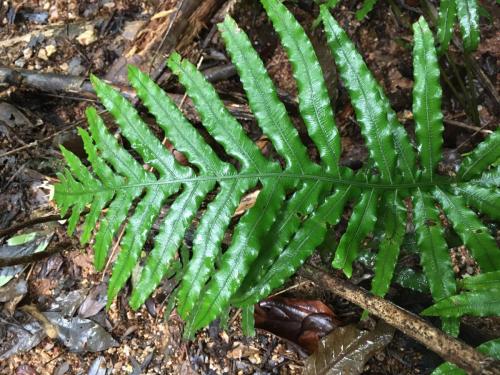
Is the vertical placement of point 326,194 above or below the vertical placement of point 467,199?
above

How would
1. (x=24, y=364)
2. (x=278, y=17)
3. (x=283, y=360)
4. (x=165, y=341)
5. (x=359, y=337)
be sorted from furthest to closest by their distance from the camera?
(x=24, y=364), (x=165, y=341), (x=283, y=360), (x=359, y=337), (x=278, y=17)

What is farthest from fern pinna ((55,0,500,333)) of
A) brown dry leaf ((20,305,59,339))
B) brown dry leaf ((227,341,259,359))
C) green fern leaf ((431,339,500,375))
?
brown dry leaf ((20,305,59,339))

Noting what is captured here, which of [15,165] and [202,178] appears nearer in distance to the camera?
[202,178]

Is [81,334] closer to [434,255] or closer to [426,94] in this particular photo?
[434,255]

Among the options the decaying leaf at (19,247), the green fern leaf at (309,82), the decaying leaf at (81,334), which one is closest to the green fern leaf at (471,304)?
the green fern leaf at (309,82)

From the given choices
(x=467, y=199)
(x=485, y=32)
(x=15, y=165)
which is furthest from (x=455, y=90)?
(x=15, y=165)

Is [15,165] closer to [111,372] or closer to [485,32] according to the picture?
[111,372]

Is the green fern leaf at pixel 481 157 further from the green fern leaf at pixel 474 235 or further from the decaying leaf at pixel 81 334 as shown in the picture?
the decaying leaf at pixel 81 334
